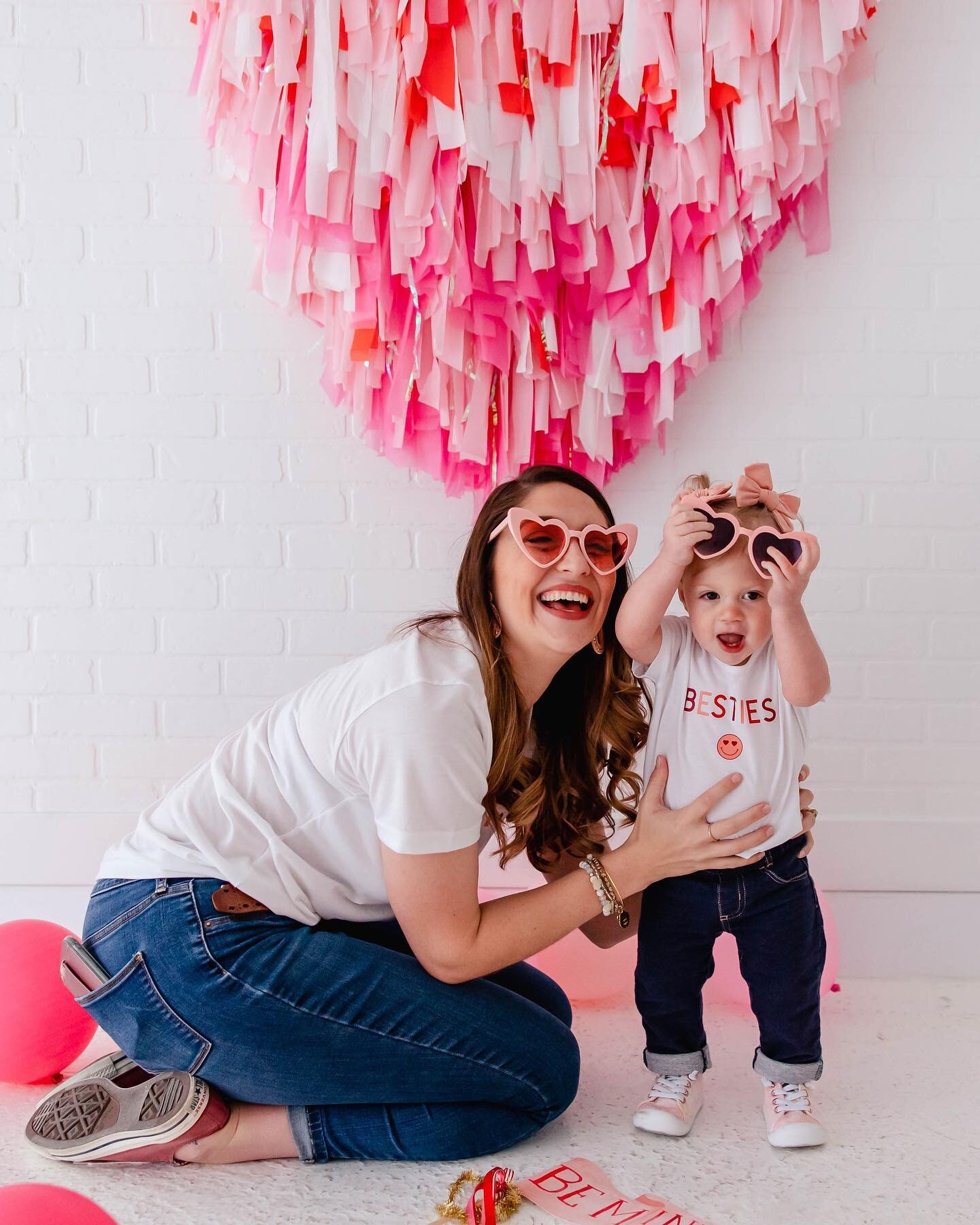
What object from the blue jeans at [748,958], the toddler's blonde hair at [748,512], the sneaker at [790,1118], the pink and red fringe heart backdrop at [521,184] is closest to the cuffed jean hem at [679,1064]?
the blue jeans at [748,958]

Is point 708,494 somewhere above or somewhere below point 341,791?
above

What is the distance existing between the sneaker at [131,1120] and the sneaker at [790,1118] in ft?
2.63

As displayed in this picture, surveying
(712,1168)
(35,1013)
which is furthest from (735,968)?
(35,1013)

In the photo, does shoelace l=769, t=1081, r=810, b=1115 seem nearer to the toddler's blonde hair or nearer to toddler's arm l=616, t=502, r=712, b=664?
toddler's arm l=616, t=502, r=712, b=664

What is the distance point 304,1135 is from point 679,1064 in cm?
58

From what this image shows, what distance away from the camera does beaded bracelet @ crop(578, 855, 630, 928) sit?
1.54 m

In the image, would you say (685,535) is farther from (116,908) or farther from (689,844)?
(116,908)

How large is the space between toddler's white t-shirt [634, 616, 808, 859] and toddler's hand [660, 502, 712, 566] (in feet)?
0.64

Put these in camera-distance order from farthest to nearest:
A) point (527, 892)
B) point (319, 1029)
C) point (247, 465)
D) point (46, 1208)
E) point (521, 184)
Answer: point (247, 465) → point (521, 184) → point (527, 892) → point (319, 1029) → point (46, 1208)

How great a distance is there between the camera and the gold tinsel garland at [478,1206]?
4.45ft

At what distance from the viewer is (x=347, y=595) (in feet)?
7.51

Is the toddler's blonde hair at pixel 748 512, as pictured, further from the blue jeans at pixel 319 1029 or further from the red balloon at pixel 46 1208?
the red balloon at pixel 46 1208

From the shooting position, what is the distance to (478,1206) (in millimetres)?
1364

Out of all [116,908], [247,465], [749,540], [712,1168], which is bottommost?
[712,1168]
